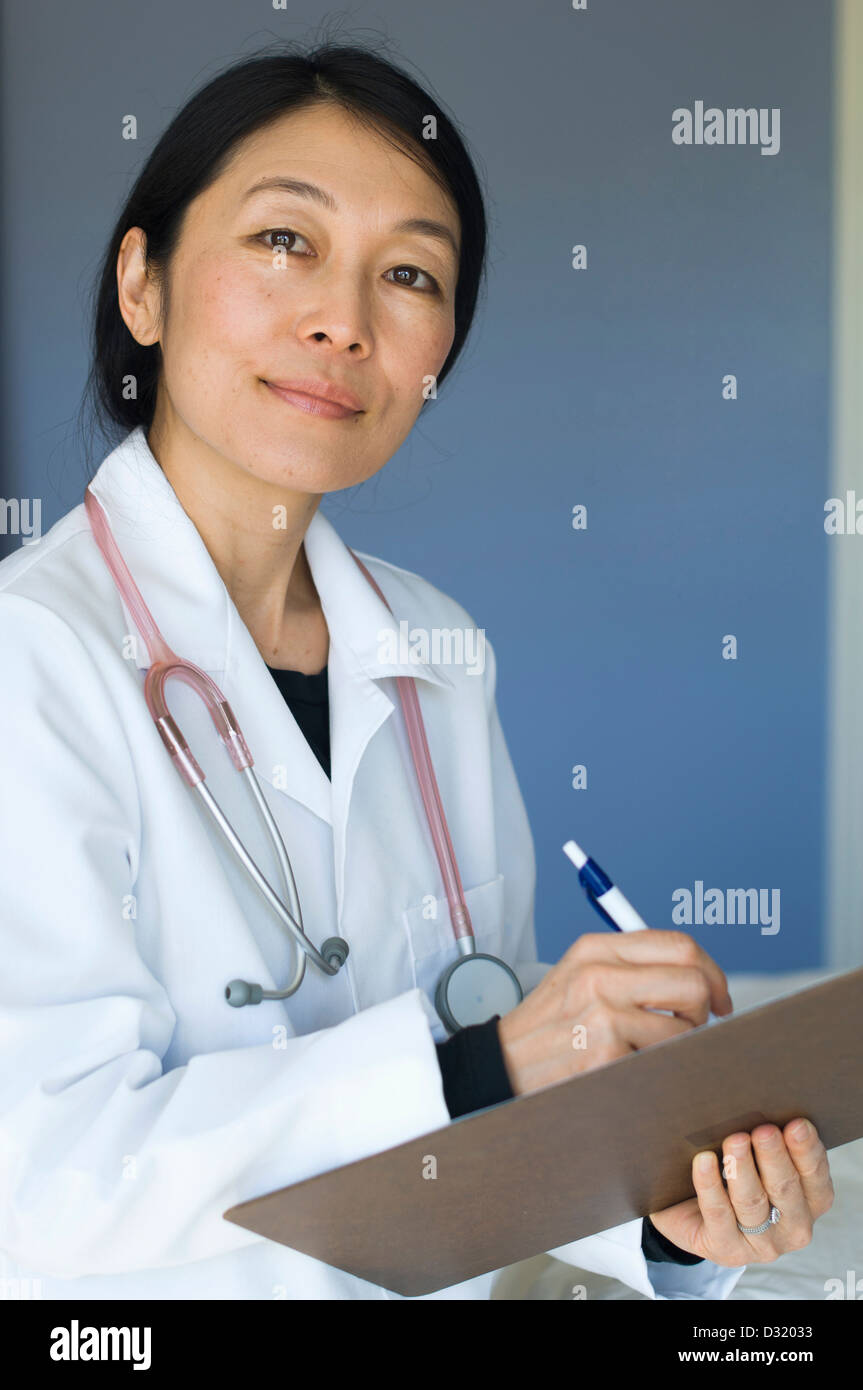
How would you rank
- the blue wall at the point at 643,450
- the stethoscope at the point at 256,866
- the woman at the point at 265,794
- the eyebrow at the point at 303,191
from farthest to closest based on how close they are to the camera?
the blue wall at the point at 643,450 < the eyebrow at the point at 303,191 < the stethoscope at the point at 256,866 < the woman at the point at 265,794

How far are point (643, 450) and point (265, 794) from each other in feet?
5.19

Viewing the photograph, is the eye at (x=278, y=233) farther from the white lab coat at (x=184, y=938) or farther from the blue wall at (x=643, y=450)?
the blue wall at (x=643, y=450)

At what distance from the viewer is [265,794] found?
89cm

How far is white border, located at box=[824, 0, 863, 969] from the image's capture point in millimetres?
2314

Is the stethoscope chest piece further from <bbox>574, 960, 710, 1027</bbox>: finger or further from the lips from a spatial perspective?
the lips

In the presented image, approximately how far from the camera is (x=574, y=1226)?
0.76 m

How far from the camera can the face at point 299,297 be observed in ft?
2.96

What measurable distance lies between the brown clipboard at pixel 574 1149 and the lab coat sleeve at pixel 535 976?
0.12 metres

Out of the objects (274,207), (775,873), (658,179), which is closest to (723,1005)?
(274,207)

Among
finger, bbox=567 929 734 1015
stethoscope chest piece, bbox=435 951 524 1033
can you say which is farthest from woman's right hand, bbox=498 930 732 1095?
stethoscope chest piece, bbox=435 951 524 1033

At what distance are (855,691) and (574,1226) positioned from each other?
5.78 ft

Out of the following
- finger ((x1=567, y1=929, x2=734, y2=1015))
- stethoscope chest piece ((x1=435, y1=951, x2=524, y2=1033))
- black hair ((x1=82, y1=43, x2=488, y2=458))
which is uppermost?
black hair ((x1=82, y1=43, x2=488, y2=458))

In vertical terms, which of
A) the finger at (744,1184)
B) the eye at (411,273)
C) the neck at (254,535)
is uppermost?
the eye at (411,273)

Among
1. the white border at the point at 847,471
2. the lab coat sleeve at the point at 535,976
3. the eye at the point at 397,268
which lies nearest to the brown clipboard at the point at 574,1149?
the lab coat sleeve at the point at 535,976
